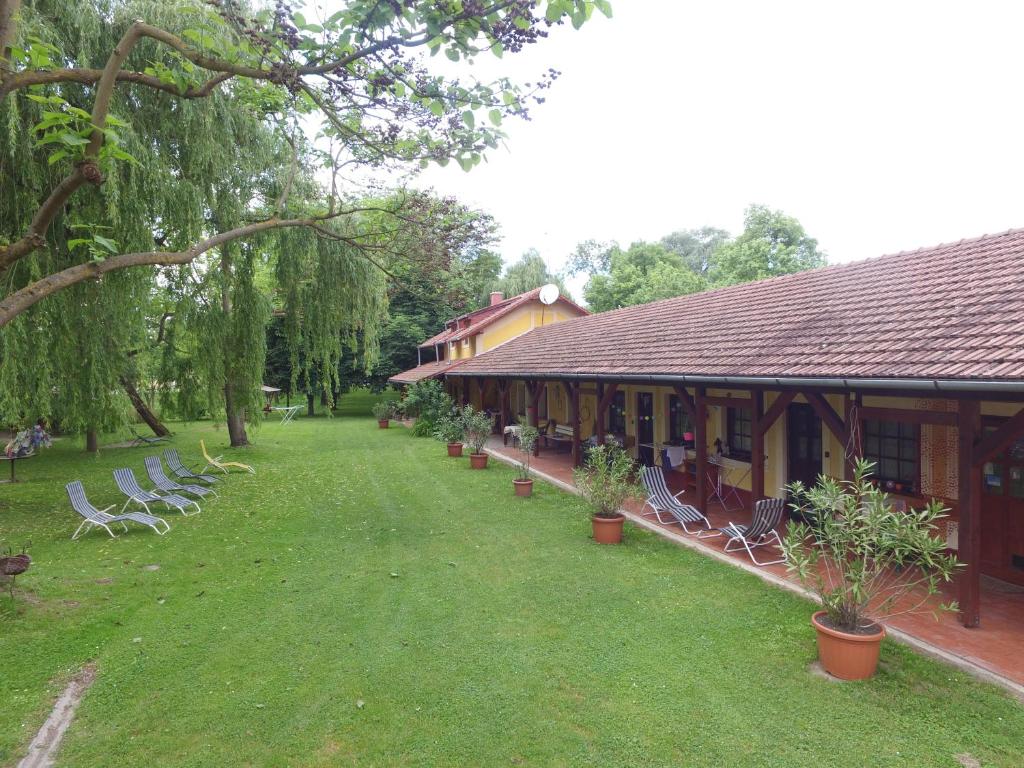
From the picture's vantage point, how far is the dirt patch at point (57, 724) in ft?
11.9

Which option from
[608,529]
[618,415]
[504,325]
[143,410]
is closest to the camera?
[608,529]

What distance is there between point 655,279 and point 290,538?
3547cm

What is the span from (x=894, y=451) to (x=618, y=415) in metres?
8.22

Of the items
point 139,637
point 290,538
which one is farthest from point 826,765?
point 290,538

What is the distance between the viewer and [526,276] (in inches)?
1681

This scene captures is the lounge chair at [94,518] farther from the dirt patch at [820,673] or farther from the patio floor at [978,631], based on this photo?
the dirt patch at [820,673]

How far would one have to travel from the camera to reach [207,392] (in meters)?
12.8

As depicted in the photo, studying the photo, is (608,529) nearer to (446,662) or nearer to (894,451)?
(446,662)

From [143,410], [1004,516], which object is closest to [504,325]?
[143,410]

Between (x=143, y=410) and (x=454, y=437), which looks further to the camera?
(x=143, y=410)

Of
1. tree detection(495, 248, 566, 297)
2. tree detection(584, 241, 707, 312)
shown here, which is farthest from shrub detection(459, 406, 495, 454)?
tree detection(495, 248, 566, 297)

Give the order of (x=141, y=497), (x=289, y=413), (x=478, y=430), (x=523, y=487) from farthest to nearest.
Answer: (x=289, y=413), (x=478, y=430), (x=523, y=487), (x=141, y=497)

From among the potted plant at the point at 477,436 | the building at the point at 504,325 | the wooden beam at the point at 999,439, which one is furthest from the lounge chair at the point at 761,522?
the building at the point at 504,325

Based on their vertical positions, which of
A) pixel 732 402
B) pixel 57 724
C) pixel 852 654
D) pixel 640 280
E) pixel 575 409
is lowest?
pixel 57 724
